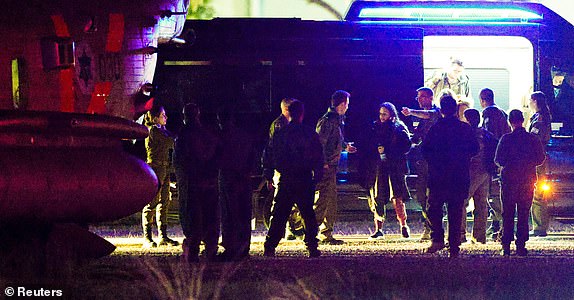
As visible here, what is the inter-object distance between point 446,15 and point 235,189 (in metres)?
4.38

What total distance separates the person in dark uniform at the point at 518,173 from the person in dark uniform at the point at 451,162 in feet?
1.21

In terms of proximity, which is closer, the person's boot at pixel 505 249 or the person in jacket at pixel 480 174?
the person's boot at pixel 505 249

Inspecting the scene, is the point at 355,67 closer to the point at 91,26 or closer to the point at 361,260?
the point at 361,260

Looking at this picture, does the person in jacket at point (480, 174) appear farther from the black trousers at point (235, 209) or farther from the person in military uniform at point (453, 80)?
the black trousers at point (235, 209)

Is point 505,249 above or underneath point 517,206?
underneath

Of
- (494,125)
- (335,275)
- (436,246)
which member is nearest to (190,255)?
(335,275)

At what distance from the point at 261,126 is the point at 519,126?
3.33m

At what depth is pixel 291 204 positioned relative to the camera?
11.6 meters

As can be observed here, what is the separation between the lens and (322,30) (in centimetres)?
1388

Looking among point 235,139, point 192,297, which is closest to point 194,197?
point 235,139

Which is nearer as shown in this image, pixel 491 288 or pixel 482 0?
pixel 491 288

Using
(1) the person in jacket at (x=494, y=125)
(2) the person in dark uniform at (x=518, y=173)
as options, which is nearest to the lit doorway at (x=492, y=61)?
(1) the person in jacket at (x=494, y=125)

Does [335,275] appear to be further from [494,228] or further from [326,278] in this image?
[494,228]

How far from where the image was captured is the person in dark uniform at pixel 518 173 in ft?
37.8
